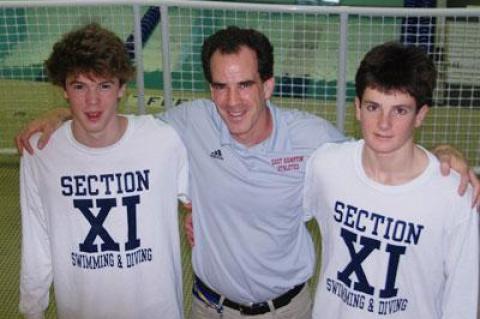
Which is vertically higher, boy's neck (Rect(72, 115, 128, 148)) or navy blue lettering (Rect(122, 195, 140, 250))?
boy's neck (Rect(72, 115, 128, 148))

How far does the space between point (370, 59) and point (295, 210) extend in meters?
0.72

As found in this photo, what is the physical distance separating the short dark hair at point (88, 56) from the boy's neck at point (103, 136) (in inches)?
7.1

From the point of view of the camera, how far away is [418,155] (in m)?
2.36

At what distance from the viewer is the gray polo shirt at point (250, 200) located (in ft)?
8.68

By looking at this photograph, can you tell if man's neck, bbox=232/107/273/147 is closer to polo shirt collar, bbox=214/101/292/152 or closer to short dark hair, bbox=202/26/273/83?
polo shirt collar, bbox=214/101/292/152

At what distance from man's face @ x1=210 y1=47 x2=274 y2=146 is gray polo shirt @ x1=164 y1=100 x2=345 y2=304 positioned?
140 millimetres

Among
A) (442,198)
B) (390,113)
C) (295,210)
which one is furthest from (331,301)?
(390,113)

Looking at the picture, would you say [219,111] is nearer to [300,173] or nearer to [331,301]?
[300,173]

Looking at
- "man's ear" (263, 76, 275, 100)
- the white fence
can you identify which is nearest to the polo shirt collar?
"man's ear" (263, 76, 275, 100)

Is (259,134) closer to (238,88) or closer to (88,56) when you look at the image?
(238,88)

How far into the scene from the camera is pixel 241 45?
2.55 m

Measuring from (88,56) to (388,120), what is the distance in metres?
1.13

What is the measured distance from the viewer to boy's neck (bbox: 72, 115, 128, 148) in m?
2.55

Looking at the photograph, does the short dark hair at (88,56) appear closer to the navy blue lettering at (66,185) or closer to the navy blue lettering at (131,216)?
the navy blue lettering at (66,185)
